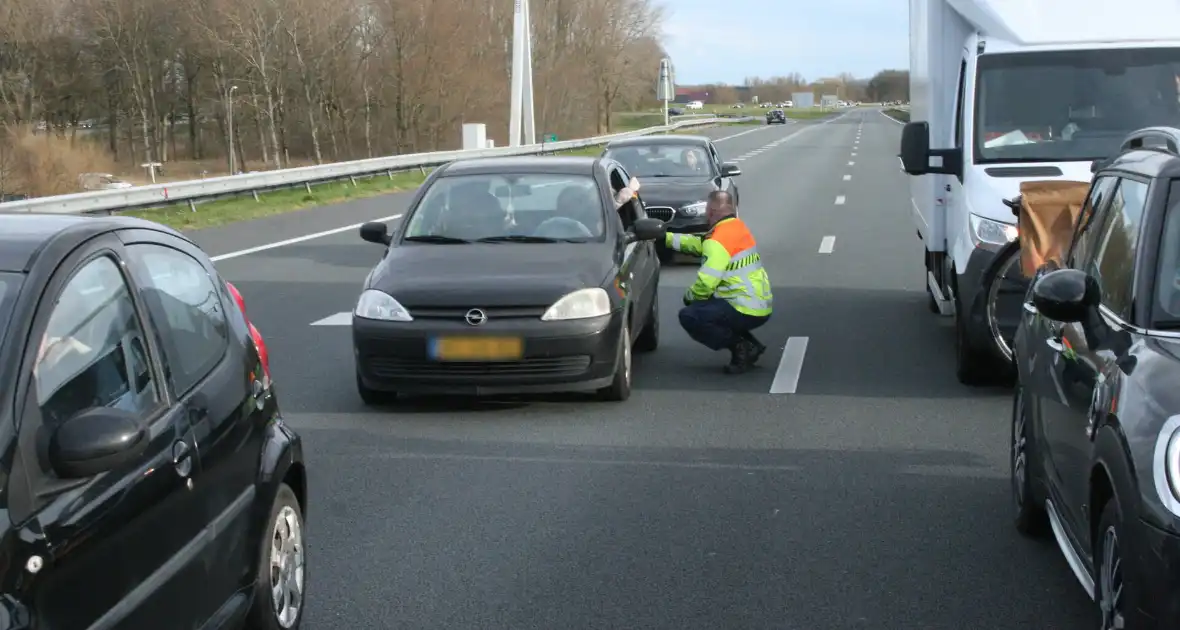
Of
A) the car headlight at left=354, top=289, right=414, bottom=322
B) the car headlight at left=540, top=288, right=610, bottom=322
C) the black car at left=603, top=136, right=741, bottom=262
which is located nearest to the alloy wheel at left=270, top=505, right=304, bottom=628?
the car headlight at left=354, top=289, right=414, bottom=322

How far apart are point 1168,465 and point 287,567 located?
8.90ft

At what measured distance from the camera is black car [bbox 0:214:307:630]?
3.28m

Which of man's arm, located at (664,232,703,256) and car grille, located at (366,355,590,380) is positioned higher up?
man's arm, located at (664,232,703,256)

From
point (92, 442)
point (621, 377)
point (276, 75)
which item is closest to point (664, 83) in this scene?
point (276, 75)

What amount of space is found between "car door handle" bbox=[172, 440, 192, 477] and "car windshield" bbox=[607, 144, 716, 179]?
14.9 metres

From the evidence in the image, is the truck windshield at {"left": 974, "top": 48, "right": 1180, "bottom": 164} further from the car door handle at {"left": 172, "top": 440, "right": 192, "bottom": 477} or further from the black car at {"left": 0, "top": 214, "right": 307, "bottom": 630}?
the car door handle at {"left": 172, "top": 440, "right": 192, "bottom": 477}

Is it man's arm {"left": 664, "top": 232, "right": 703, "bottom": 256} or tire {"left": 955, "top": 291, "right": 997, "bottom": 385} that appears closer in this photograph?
tire {"left": 955, "top": 291, "right": 997, "bottom": 385}

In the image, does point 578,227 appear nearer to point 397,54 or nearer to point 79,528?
point 79,528

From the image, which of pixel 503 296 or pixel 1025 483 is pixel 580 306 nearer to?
pixel 503 296

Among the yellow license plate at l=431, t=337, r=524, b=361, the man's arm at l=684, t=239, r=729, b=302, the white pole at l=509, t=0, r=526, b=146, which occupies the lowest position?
the yellow license plate at l=431, t=337, r=524, b=361

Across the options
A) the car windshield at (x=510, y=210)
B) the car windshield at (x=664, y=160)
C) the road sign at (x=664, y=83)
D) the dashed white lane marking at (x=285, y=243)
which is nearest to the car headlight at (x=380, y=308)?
the car windshield at (x=510, y=210)

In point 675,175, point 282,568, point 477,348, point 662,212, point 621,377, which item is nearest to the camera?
point 282,568

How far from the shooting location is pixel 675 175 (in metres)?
18.8

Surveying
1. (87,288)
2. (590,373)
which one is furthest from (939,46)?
(87,288)
